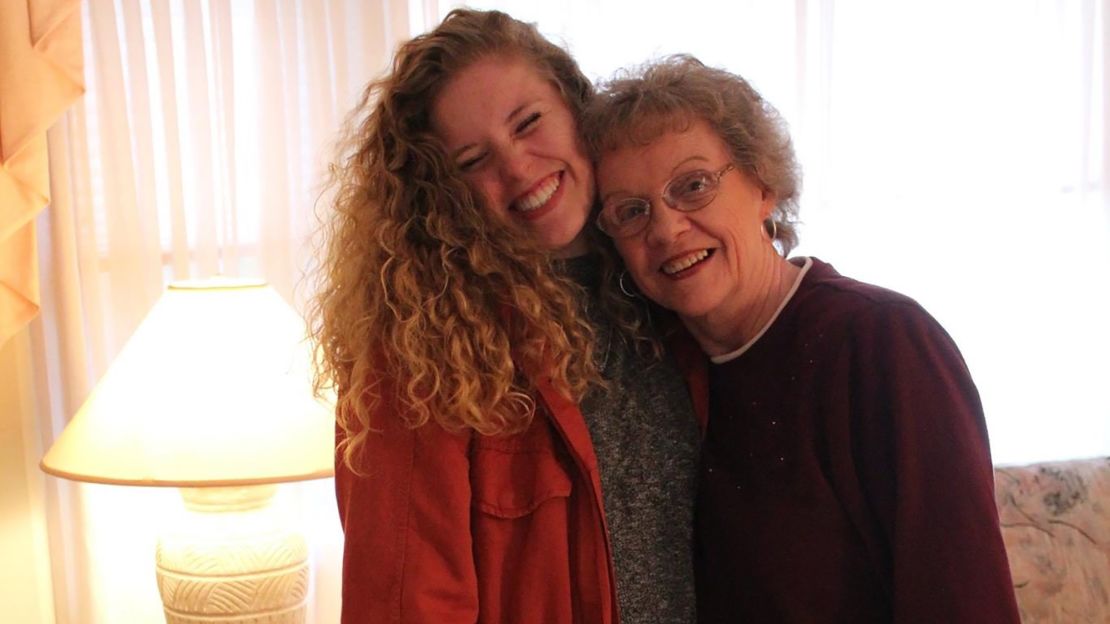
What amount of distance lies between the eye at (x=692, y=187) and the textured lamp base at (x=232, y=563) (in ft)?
3.11

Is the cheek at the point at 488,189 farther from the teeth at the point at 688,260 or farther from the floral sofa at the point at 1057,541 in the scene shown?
the floral sofa at the point at 1057,541

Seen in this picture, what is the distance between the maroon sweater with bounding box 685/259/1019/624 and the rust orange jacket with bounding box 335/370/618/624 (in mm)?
192

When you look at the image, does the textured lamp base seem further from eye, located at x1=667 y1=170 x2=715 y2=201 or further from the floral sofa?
the floral sofa

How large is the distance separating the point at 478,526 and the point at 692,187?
1.65ft

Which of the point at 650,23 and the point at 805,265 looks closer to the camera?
the point at 805,265

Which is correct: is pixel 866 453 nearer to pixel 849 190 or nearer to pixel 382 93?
pixel 382 93

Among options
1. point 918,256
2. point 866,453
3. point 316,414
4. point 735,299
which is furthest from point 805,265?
point 918,256

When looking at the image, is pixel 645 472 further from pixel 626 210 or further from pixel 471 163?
pixel 471 163

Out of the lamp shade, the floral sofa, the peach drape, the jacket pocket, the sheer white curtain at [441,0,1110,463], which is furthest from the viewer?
the sheer white curtain at [441,0,1110,463]

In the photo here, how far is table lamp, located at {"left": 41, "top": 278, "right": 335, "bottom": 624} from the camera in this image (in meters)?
1.94

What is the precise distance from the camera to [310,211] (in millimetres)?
2459

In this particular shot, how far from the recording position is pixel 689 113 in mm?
1532

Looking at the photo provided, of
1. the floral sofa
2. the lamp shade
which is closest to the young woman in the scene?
the lamp shade

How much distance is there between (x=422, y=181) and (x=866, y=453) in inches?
25.1
